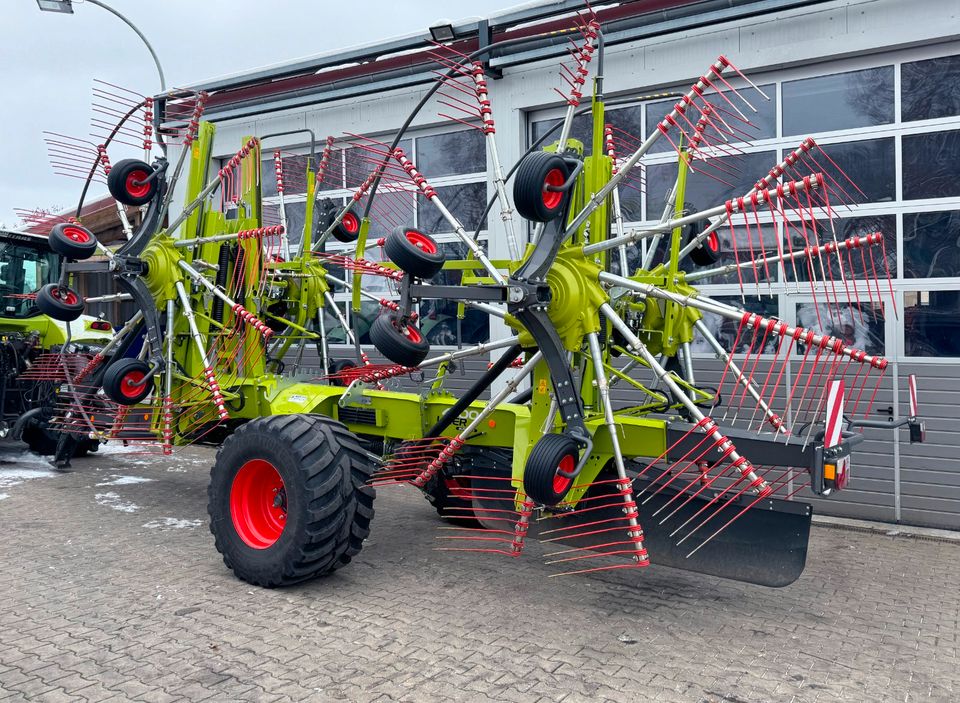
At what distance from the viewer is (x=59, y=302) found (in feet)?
23.0

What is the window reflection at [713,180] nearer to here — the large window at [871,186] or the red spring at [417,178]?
the large window at [871,186]

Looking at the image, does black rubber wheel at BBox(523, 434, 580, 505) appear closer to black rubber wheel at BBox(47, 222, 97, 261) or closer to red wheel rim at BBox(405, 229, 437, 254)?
red wheel rim at BBox(405, 229, 437, 254)

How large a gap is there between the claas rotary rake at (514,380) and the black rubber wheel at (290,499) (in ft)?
0.05

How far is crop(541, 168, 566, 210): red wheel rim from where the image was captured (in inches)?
169

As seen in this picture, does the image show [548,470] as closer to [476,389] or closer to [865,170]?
[476,389]

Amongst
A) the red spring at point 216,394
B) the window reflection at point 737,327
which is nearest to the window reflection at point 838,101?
the window reflection at point 737,327

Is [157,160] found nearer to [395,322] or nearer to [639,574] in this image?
[395,322]

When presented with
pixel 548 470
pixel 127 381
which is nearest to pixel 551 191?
pixel 548 470

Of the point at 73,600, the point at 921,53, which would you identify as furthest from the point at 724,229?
the point at 73,600

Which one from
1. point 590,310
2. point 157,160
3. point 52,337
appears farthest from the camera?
point 52,337

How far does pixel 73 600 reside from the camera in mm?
4793

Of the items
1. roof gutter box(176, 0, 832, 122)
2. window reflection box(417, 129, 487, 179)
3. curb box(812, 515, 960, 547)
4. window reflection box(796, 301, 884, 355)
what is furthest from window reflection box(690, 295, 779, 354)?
window reflection box(417, 129, 487, 179)

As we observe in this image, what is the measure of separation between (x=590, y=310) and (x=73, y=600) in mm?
3313

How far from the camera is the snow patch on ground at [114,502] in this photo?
283 inches
